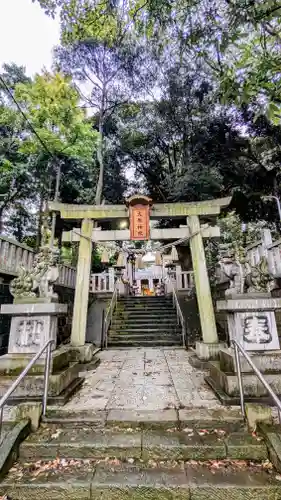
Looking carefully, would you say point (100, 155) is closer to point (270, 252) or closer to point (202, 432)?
point (270, 252)

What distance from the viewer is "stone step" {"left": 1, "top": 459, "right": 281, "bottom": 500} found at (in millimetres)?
2180

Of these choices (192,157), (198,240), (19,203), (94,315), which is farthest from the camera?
(19,203)

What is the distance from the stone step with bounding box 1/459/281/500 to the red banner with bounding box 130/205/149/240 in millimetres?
5134

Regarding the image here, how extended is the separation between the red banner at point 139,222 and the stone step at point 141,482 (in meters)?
→ 5.13

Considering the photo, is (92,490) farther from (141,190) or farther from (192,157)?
(141,190)

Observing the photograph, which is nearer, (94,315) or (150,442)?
(150,442)

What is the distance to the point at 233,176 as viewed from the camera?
14.3 m

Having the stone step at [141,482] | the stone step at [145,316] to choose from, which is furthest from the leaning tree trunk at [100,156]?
the stone step at [141,482]

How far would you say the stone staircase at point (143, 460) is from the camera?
2213 mm

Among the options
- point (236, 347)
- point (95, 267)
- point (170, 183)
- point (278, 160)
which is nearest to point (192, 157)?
point (170, 183)

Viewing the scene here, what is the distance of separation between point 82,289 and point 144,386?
3.10 m

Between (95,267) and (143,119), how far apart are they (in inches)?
372

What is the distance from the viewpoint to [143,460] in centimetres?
257

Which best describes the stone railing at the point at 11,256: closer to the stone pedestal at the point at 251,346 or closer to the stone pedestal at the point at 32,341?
the stone pedestal at the point at 32,341
